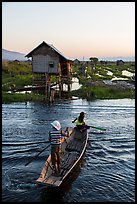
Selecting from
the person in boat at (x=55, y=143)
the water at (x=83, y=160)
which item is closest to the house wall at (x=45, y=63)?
the water at (x=83, y=160)

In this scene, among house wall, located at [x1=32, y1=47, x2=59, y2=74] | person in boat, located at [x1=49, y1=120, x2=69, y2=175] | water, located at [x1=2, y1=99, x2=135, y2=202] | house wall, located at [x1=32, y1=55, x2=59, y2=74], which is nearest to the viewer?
water, located at [x1=2, y1=99, x2=135, y2=202]

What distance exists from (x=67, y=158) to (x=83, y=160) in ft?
4.20

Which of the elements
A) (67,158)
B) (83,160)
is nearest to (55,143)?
(67,158)

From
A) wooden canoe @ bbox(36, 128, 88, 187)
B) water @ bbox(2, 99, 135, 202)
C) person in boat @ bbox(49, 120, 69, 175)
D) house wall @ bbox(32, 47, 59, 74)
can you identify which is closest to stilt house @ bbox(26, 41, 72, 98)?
house wall @ bbox(32, 47, 59, 74)

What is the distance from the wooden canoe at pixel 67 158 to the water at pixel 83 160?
511 mm

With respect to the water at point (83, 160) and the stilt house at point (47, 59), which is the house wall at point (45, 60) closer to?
the stilt house at point (47, 59)

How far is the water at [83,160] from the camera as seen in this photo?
34.7 feet

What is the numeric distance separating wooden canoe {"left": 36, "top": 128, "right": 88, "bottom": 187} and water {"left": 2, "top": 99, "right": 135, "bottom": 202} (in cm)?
51

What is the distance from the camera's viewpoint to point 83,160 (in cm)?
1434

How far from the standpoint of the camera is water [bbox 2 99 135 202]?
1057 cm

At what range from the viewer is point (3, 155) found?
587 inches

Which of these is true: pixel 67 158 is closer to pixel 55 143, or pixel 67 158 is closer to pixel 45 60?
pixel 55 143

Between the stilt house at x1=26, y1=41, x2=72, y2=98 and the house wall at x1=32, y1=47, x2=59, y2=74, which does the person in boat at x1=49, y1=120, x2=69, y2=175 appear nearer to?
the stilt house at x1=26, y1=41, x2=72, y2=98

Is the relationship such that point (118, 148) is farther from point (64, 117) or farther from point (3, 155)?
point (64, 117)
